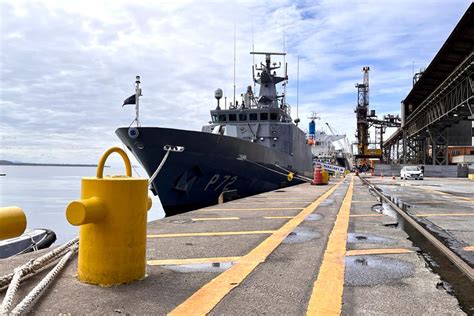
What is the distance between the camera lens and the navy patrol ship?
12.9 m

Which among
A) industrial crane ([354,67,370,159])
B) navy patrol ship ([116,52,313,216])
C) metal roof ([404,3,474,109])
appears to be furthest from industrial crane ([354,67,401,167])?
navy patrol ship ([116,52,313,216])

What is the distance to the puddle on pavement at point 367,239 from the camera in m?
4.87

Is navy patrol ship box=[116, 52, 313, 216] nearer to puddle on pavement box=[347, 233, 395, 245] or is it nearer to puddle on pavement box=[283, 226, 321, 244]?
puddle on pavement box=[283, 226, 321, 244]

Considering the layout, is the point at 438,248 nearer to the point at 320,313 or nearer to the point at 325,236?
the point at 325,236

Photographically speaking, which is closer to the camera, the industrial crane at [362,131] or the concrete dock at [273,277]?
the concrete dock at [273,277]

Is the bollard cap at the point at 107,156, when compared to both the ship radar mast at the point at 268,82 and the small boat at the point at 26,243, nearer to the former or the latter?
the small boat at the point at 26,243

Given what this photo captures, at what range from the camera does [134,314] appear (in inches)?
96.8

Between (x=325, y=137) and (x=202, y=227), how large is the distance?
65640 millimetres

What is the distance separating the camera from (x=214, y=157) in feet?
46.0

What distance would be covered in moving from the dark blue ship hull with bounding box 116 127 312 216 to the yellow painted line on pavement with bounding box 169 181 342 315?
8.48 meters

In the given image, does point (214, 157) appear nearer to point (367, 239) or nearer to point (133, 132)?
point (133, 132)

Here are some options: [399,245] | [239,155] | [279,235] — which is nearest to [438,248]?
[399,245]

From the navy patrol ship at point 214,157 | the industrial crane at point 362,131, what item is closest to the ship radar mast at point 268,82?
the navy patrol ship at point 214,157

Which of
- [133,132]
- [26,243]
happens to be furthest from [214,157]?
[26,243]
